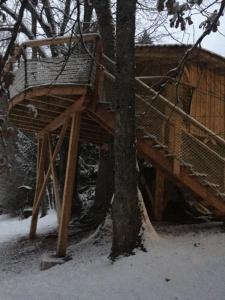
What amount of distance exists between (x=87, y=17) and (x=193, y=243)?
36.6 feet

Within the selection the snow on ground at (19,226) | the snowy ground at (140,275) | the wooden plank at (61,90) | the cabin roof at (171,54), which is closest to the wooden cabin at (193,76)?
the cabin roof at (171,54)

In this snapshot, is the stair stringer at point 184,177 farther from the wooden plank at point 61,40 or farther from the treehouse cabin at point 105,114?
the wooden plank at point 61,40

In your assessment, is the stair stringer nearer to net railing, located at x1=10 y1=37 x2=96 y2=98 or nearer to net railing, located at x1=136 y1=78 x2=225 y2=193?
net railing, located at x1=136 y1=78 x2=225 y2=193

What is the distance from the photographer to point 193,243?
984cm

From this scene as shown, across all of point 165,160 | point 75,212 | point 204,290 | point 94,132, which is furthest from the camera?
point 75,212

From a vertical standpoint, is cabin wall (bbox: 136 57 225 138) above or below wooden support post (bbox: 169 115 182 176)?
above

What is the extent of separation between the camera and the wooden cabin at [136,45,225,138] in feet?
45.1

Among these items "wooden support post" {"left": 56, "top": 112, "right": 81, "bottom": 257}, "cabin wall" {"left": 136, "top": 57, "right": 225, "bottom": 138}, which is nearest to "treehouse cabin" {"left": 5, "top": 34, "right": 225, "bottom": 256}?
"wooden support post" {"left": 56, "top": 112, "right": 81, "bottom": 257}

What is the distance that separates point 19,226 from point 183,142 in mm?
11792

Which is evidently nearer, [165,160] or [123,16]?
[123,16]

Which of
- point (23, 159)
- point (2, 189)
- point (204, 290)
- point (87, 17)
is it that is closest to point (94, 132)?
point (87, 17)

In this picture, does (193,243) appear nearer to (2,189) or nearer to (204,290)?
(204,290)

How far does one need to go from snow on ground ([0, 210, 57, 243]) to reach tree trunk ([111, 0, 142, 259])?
25.9 feet

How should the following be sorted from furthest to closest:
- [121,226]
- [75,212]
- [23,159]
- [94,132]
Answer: [23,159]
[75,212]
[94,132]
[121,226]
